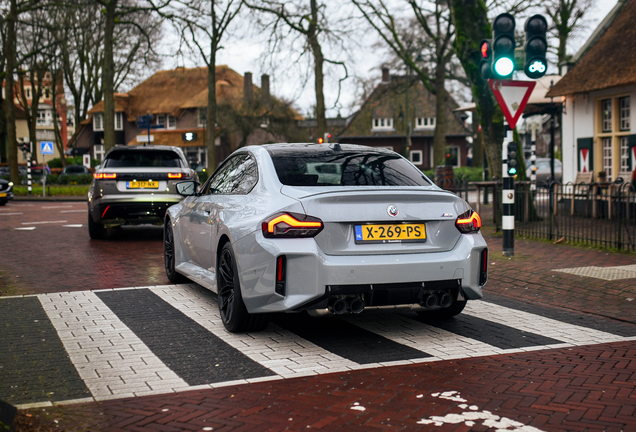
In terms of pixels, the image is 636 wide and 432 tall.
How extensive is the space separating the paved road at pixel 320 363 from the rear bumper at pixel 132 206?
419 cm

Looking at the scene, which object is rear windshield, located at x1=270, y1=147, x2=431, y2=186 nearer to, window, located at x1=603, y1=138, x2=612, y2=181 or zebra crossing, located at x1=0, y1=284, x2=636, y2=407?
zebra crossing, located at x1=0, y1=284, x2=636, y2=407

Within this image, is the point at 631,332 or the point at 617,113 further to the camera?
the point at 617,113

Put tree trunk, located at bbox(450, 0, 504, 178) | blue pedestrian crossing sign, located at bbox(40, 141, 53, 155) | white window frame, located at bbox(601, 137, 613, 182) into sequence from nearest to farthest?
1. tree trunk, located at bbox(450, 0, 504, 178)
2. white window frame, located at bbox(601, 137, 613, 182)
3. blue pedestrian crossing sign, located at bbox(40, 141, 53, 155)

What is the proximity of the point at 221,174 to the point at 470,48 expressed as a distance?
32.7 ft

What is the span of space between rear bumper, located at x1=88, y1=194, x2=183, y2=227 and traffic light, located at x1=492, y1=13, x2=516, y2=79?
19.3 feet

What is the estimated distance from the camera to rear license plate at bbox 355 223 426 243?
5.35 metres

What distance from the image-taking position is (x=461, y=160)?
219 feet

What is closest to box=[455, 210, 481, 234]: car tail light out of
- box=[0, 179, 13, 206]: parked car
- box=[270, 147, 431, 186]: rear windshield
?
box=[270, 147, 431, 186]: rear windshield

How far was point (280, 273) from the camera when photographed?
5.24m

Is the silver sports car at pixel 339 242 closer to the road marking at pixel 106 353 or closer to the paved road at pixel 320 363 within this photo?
the paved road at pixel 320 363

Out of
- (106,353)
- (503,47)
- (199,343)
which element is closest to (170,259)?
(199,343)

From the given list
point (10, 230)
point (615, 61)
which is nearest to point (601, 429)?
point (10, 230)

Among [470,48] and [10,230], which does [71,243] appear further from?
[470,48]

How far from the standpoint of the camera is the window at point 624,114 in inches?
719
